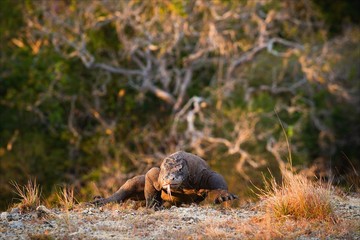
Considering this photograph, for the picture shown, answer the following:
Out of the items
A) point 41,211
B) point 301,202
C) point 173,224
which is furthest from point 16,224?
point 301,202

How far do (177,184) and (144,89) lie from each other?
10.1 meters

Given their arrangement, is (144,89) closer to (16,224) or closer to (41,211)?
(41,211)

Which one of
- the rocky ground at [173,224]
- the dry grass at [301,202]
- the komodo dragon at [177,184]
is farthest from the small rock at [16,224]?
the dry grass at [301,202]

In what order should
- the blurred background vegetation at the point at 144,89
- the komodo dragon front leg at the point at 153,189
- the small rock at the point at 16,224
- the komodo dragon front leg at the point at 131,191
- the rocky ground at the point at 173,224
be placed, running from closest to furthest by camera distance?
the rocky ground at the point at 173,224 < the small rock at the point at 16,224 < the komodo dragon front leg at the point at 153,189 < the komodo dragon front leg at the point at 131,191 < the blurred background vegetation at the point at 144,89

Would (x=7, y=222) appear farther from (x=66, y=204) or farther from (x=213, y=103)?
(x=213, y=103)

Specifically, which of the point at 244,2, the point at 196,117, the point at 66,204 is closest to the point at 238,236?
the point at 66,204

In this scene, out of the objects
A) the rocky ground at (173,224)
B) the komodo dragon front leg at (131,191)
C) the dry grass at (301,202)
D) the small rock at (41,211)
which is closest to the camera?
the rocky ground at (173,224)

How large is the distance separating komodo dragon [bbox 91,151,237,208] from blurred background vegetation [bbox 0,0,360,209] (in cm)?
772

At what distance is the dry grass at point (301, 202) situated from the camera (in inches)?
280

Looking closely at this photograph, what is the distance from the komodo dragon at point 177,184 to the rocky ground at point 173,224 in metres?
0.37

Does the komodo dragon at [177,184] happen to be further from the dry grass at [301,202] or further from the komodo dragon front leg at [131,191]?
the dry grass at [301,202]

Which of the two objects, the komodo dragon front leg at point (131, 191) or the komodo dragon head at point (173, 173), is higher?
the komodo dragon head at point (173, 173)

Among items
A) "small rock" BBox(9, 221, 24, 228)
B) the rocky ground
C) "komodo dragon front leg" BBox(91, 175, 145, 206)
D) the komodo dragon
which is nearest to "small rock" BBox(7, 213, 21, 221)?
the rocky ground

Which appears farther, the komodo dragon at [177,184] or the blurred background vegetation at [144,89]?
the blurred background vegetation at [144,89]
